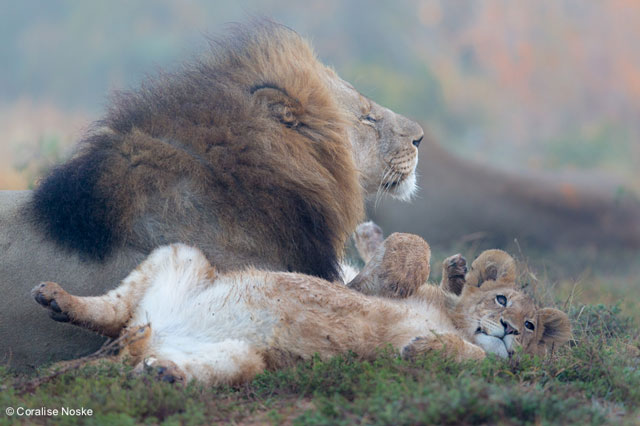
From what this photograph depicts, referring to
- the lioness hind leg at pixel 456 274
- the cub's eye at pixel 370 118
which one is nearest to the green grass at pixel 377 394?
the lioness hind leg at pixel 456 274

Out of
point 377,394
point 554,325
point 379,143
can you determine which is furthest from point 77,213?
point 554,325

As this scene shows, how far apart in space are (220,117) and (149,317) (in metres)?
1.11

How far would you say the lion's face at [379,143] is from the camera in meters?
4.80

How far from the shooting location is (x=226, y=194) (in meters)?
3.86

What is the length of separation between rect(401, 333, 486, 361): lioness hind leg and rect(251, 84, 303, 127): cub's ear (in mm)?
1427

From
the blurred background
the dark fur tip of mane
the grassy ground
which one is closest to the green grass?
the grassy ground

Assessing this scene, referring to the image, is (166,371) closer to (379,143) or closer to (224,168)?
(224,168)

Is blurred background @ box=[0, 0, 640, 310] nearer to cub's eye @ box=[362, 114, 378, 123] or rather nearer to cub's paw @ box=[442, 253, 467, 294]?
cub's eye @ box=[362, 114, 378, 123]

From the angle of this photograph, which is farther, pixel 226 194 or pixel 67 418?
pixel 226 194

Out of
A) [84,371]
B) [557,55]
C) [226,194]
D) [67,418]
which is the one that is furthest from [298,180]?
[557,55]

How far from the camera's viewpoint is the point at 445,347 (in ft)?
11.5

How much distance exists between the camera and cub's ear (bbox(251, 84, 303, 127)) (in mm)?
4199

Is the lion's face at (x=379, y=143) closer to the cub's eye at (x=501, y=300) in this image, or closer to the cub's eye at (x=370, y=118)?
the cub's eye at (x=370, y=118)

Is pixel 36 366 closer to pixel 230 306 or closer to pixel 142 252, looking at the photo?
pixel 142 252
